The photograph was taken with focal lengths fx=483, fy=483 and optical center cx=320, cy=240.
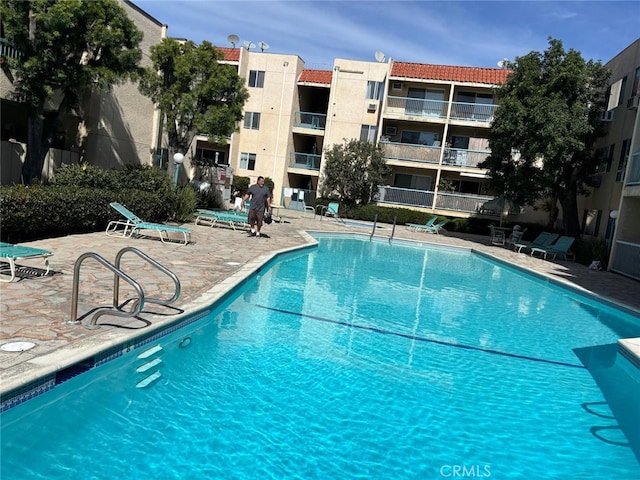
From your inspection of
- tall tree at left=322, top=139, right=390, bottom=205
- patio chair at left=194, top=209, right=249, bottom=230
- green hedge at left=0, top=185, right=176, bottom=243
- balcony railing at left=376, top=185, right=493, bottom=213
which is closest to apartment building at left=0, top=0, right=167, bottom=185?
green hedge at left=0, top=185, right=176, bottom=243

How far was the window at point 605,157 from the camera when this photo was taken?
22.8m

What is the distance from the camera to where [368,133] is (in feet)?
118

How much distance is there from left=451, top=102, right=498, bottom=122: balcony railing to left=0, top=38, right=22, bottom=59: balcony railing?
26514 millimetres

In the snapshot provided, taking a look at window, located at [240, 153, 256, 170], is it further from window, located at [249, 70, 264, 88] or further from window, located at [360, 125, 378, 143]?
window, located at [360, 125, 378, 143]

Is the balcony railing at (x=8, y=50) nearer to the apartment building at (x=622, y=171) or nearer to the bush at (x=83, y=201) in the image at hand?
the bush at (x=83, y=201)

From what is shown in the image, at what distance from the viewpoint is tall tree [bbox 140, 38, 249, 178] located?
1894 cm

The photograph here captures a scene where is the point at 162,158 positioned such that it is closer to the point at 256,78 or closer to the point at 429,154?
the point at 256,78

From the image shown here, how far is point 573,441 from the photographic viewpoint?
516 cm

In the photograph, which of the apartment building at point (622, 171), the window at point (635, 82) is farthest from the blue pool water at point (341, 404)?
the window at point (635, 82)

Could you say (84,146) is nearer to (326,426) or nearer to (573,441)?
(326,426)

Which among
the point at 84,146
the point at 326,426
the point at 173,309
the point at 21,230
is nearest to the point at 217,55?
the point at 84,146

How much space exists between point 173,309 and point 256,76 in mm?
33509

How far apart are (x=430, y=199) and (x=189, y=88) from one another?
60.7 feet

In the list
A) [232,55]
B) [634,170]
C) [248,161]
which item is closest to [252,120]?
[248,161]
